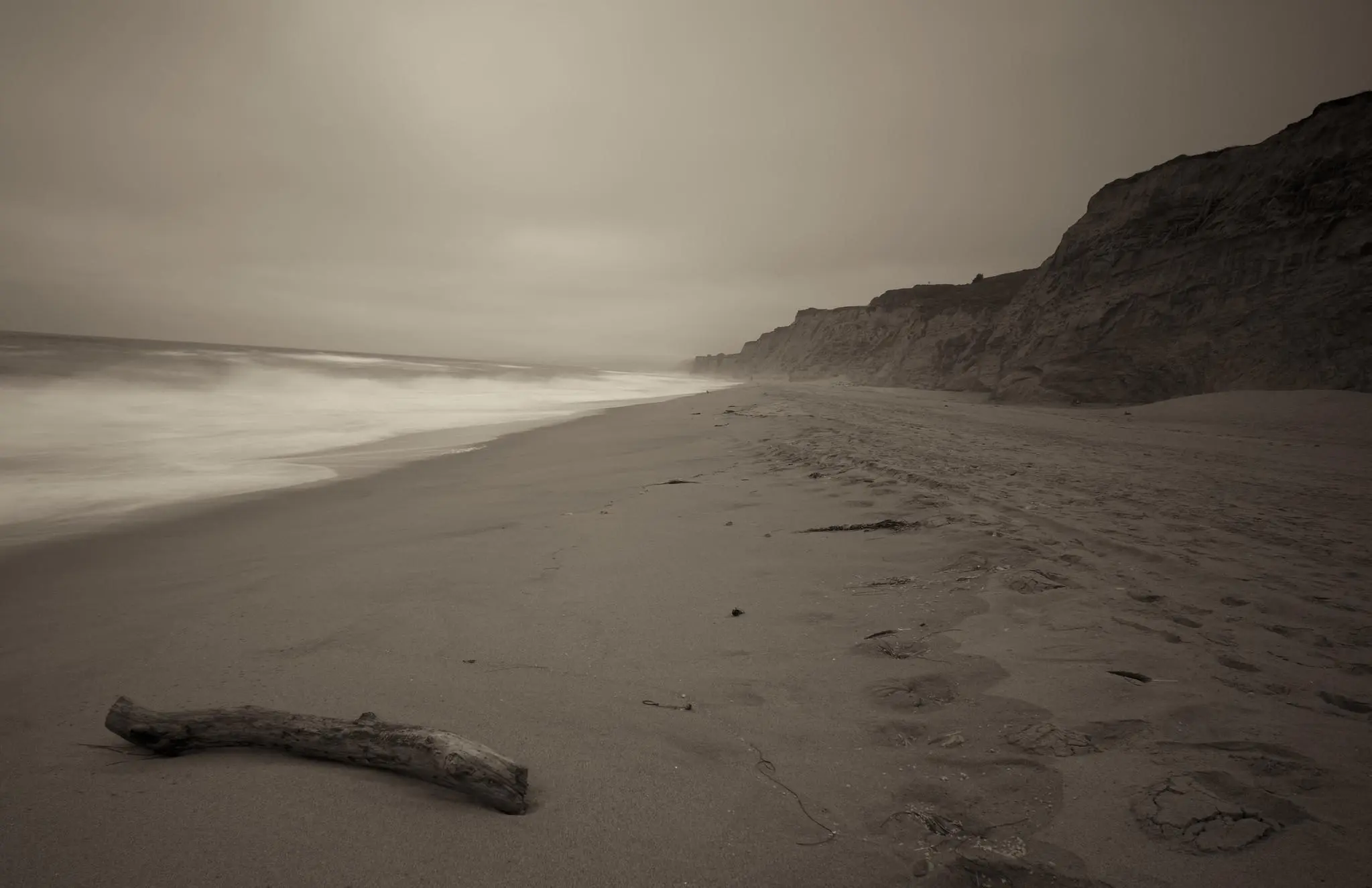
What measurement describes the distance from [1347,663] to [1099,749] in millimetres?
1329

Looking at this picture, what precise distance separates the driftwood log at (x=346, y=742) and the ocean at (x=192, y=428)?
499 centimetres

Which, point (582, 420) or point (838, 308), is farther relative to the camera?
point (838, 308)

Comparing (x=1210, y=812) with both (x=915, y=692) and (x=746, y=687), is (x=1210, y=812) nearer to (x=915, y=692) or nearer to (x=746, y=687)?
(x=915, y=692)

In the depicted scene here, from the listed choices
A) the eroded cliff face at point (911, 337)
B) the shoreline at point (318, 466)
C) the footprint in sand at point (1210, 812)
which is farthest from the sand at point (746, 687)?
the eroded cliff face at point (911, 337)

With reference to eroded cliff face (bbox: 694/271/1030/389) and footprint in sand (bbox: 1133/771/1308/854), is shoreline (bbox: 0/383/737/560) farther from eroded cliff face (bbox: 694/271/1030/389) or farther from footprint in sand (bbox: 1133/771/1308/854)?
eroded cliff face (bbox: 694/271/1030/389)

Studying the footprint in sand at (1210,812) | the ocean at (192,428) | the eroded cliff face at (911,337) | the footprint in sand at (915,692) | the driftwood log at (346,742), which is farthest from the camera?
the eroded cliff face at (911,337)

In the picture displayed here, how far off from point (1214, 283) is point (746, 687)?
68.3ft

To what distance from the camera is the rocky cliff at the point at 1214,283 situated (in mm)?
13656

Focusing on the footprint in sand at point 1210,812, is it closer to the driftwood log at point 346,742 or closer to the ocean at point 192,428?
the driftwood log at point 346,742

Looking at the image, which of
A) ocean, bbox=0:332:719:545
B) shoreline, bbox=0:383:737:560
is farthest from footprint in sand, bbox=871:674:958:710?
ocean, bbox=0:332:719:545

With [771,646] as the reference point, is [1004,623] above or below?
above

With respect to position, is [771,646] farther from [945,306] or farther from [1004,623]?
[945,306]

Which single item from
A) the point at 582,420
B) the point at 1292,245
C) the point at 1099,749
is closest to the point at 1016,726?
the point at 1099,749

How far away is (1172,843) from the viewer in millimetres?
1461
